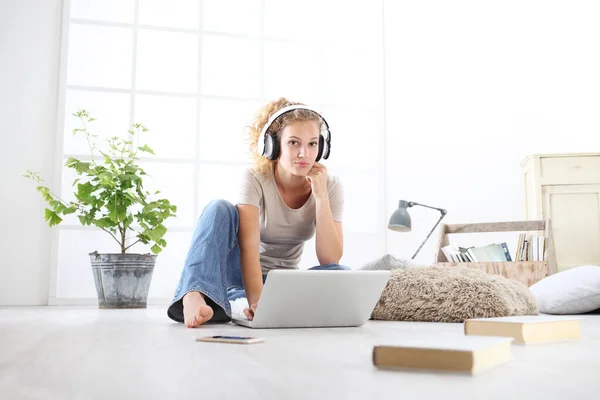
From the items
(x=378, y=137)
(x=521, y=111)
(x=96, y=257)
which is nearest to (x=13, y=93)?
(x=96, y=257)

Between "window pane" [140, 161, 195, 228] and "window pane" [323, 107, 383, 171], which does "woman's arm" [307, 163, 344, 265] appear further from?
"window pane" [323, 107, 383, 171]

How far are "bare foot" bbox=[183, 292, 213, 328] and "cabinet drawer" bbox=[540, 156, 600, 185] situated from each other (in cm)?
296

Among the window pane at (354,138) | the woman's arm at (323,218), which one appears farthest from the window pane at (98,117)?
the woman's arm at (323,218)

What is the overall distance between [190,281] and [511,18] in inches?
162

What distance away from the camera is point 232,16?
4.30 meters

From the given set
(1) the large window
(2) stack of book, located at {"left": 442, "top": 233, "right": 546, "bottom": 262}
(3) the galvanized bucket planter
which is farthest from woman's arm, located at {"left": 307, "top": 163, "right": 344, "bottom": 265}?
(1) the large window

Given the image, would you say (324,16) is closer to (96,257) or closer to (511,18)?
(511,18)

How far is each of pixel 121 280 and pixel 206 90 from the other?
162 centimetres

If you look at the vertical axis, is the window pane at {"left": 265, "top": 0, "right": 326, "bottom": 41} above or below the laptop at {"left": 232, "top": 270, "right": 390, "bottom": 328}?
above

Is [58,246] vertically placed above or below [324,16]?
below

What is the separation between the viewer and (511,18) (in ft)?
16.0

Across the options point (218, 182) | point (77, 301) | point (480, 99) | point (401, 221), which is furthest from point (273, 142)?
point (480, 99)

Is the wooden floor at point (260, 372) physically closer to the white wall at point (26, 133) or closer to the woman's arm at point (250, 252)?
the woman's arm at point (250, 252)

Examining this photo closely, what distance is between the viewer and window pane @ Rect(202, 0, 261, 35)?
4.27 m
